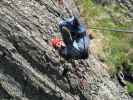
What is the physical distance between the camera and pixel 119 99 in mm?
16844

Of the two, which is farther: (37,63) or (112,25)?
(112,25)

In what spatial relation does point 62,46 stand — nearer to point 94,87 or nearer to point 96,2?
point 94,87

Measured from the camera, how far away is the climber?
14.2 m

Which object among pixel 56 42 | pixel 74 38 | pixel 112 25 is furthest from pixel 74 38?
pixel 112 25

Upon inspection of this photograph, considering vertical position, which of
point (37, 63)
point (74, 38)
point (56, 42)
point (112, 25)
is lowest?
point (112, 25)

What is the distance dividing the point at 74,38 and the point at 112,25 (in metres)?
6.21

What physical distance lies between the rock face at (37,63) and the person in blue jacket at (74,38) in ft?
2.66

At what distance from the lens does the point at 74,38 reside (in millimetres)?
14438

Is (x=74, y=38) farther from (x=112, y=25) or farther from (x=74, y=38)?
(x=112, y=25)

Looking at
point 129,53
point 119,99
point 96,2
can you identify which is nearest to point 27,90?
point 119,99

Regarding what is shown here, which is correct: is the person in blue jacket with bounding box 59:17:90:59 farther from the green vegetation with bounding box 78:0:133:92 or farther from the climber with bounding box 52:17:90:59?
the green vegetation with bounding box 78:0:133:92

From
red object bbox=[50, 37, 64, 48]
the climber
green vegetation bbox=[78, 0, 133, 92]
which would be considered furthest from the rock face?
green vegetation bbox=[78, 0, 133, 92]

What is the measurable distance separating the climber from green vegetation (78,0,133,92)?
3.21 m

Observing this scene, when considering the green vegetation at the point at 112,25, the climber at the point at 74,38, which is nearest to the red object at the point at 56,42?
the climber at the point at 74,38
